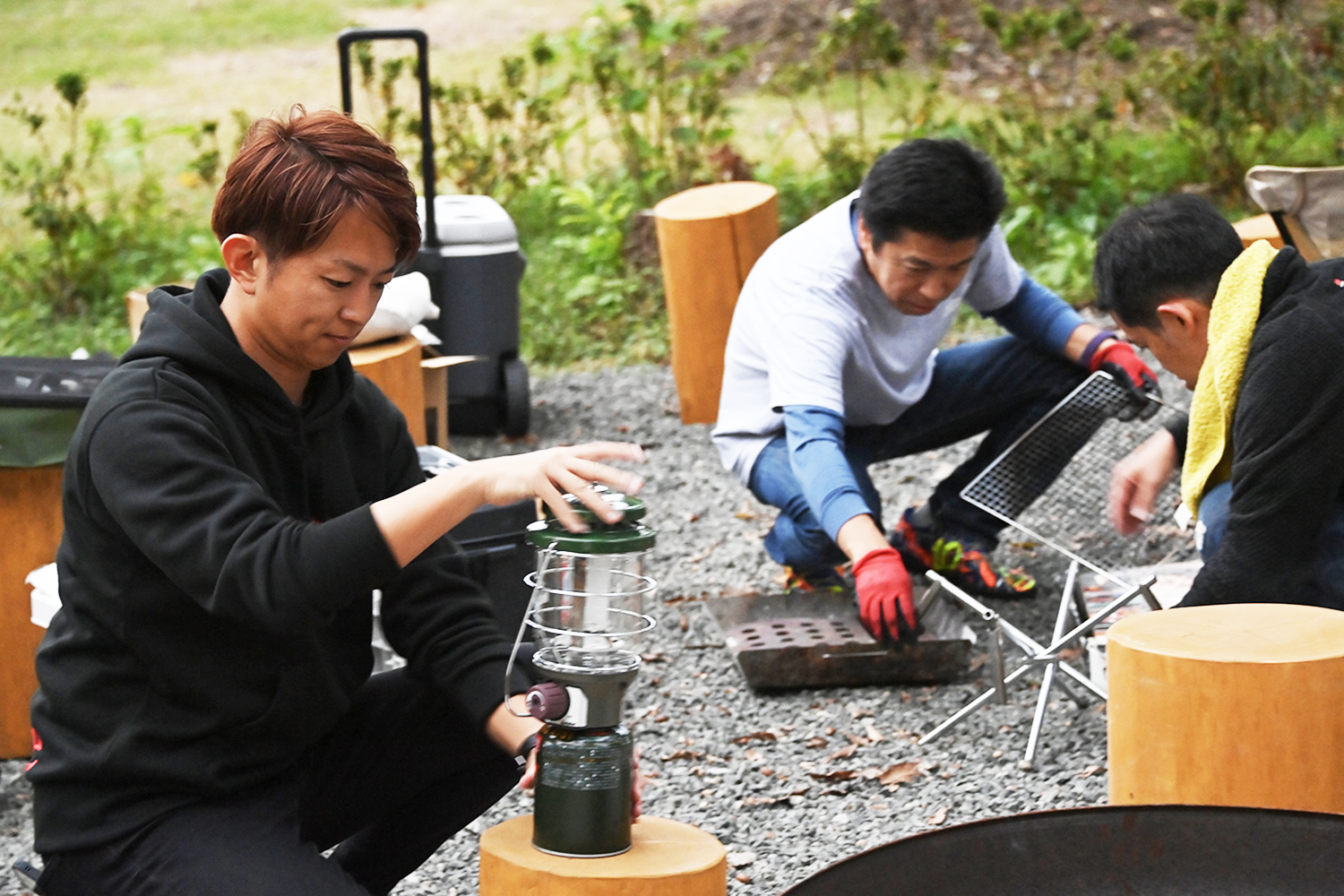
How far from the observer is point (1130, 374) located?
12.5 ft

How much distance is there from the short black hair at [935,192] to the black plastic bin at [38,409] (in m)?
1.74

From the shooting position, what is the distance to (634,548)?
6.23 ft

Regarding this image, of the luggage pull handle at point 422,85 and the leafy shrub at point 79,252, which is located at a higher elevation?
the luggage pull handle at point 422,85

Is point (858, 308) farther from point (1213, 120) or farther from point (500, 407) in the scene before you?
point (1213, 120)

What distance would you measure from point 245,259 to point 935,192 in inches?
70.5

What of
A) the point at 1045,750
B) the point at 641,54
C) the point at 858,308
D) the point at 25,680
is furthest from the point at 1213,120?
the point at 25,680

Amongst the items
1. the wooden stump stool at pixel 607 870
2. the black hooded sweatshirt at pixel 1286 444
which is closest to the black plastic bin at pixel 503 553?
the wooden stump stool at pixel 607 870

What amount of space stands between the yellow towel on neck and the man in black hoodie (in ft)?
4.29

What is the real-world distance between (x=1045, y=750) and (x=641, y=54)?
527cm

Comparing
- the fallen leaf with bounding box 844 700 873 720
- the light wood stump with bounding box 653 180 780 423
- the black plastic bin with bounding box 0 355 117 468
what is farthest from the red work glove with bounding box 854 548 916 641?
the light wood stump with bounding box 653 180 780 423

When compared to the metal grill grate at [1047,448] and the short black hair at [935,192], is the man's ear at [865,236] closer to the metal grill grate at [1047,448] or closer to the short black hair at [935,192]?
the short black hair at [935,192]

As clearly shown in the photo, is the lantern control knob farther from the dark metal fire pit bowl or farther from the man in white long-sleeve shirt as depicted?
the man in white long-sleeve shirt

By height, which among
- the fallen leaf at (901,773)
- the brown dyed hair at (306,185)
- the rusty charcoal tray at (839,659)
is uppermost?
the brown dyed hair at (306,185)

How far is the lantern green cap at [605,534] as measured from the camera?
1867mm
